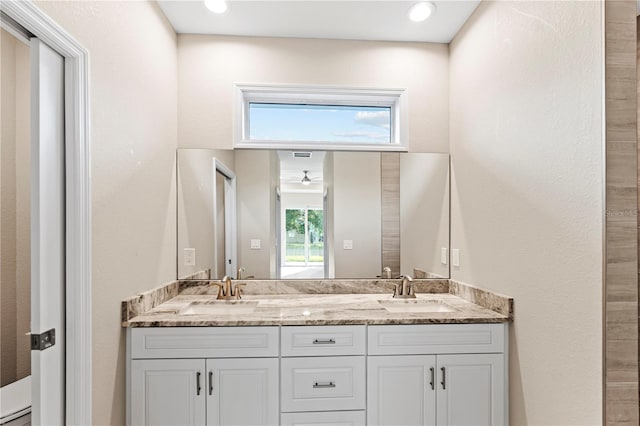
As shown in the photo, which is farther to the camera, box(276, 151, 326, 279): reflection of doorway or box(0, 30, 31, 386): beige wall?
box(276, 151, 326, 279): reflection of doorway

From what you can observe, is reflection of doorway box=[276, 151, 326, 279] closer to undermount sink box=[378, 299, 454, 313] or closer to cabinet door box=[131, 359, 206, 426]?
undermount sink box=[378, 299, 454, 313]

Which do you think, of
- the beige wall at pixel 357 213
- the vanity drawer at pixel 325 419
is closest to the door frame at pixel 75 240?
the vanity drawer at pixel 325 419

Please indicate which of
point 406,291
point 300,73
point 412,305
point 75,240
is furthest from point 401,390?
point 300,73

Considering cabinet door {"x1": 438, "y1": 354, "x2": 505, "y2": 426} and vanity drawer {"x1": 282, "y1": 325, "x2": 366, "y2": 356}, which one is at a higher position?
vanity drawer {"x1": 282, "y1": 325, "x2": 366, "y2": 356}

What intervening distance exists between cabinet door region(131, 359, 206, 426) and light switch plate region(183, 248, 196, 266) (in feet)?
2.51

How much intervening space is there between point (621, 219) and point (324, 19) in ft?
6.24

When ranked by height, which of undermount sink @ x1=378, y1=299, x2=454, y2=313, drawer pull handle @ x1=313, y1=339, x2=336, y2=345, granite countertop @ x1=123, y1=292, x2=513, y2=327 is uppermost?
granite countertop @ x1=123, y1=292, x2=513, y2=327

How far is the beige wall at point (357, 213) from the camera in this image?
2.55m

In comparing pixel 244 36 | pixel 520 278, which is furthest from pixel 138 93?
A: pixel 520 278

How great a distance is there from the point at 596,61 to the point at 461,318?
1245mm

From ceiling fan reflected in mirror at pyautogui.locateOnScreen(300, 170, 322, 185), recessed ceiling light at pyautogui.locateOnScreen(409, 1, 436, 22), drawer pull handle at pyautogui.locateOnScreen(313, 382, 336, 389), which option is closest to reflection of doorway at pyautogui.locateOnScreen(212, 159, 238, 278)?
ceiling fan reflected in mirror at pyautogui.locateOnScreen(300, 170, 322, 185)

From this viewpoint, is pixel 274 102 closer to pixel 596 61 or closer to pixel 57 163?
pixel 57 163

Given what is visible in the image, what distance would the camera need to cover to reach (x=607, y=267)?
126cm

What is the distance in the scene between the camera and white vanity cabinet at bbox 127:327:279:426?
5.89ft
